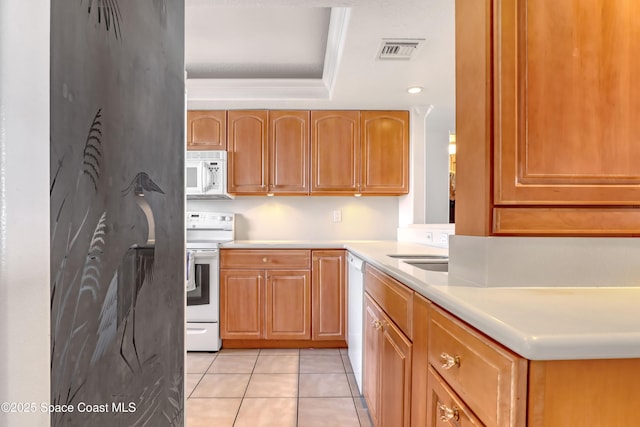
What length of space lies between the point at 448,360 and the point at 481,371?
0.47 ft

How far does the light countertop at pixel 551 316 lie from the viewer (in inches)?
21.7

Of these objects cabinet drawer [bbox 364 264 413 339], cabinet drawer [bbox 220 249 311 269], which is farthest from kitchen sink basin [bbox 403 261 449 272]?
cabinet drawer [bbox 220 249 311 269]

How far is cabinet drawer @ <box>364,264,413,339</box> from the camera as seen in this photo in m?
1.17

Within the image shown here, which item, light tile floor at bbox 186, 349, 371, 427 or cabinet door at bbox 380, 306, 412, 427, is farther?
light tile floor at bbox 186, 349, 371, 427

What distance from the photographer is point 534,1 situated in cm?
94

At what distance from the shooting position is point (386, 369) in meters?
1.45

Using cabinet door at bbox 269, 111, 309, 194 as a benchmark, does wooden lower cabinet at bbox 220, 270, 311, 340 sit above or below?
below

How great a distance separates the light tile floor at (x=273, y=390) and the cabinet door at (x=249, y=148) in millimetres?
1505

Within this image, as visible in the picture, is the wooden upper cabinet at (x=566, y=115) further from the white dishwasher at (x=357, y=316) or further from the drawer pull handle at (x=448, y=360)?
the white dishwasher at (x=357, y=316)

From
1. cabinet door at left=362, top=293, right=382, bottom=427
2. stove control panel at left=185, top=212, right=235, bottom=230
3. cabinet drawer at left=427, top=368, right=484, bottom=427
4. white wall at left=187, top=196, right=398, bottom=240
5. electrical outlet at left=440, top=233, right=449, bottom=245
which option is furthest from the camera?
white wall at left=187, top=196, right=398, bottom=240

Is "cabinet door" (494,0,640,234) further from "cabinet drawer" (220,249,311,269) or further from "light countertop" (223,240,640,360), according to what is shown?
"cabinet drawer" (220,249,311,269)

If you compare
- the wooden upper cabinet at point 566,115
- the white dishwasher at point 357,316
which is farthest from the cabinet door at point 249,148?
the wooden upper cabinet at point 566,115

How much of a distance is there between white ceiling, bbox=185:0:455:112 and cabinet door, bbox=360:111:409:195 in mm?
129

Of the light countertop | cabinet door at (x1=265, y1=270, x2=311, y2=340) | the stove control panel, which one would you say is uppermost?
the stove control panel
